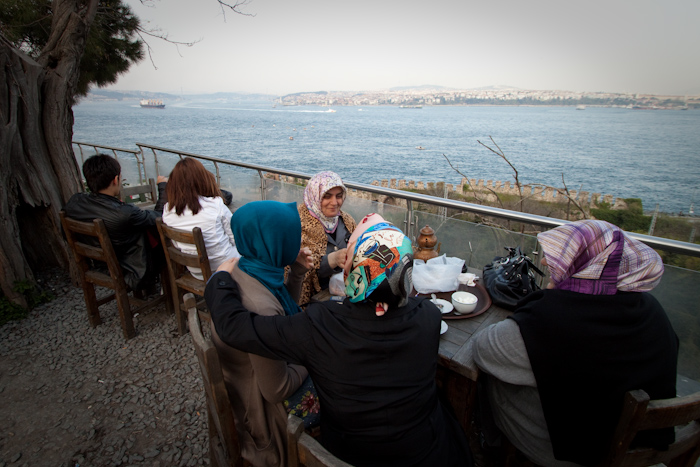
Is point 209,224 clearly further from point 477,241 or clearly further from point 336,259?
point 477,241

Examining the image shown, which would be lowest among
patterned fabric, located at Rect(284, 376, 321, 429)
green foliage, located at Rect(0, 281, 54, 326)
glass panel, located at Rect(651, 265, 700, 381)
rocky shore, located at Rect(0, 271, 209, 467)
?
rocky shore, located at Rect(0, 271, 209, 467)

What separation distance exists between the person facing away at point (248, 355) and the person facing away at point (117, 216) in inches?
77.3

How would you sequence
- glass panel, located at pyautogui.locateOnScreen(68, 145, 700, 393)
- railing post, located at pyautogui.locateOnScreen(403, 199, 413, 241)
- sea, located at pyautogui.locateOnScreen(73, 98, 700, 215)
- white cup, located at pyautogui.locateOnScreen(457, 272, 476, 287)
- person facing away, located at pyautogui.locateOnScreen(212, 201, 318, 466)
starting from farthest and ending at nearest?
sea, located at pyautogui.locateOnScreen(73, 98, 700, 215) → railing post, located at pyautogui.locateOnScreen(403, 199, 413, 241) → white cup, located at pyautogui.locateOnScreen(457, 272, 476, 287) → glass panel, located at pyautogui.locateOnScreen(68, 145, 700, 393) → person facing away, located at pyautogui.locateOnScreen(212, 201, 318, 466)

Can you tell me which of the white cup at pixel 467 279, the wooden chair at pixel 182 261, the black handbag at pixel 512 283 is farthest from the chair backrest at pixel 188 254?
the black handbag at pixel 512 283

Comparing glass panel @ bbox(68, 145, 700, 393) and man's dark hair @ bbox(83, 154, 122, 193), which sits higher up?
man's dark hair @ bbox(83, 154, 122, 193)

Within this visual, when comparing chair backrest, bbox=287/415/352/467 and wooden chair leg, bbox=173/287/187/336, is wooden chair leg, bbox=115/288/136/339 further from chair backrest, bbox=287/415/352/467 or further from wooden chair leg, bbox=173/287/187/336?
chair backrest, bbox=287/415/352/467

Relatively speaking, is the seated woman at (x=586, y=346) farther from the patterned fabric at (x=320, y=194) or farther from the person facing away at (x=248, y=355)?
the patterned fabric at (x=320, y=194)

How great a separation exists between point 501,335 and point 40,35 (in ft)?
23.0

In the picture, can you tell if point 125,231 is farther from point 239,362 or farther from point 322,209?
point 239,362

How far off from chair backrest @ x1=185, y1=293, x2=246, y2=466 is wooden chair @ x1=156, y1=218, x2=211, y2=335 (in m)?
1.09

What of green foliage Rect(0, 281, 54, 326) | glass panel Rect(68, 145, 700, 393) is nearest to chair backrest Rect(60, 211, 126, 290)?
green foliage Rect(0, 281, 54, 326)

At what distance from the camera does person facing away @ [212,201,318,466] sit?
1.50 m

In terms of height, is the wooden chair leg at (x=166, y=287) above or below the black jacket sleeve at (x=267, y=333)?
below

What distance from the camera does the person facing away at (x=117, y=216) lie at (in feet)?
9.95
